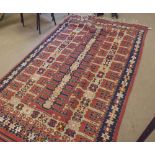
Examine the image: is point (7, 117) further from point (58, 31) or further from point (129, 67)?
point (58, 31)

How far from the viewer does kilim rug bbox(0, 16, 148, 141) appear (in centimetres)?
163

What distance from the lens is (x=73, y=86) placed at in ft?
6.55

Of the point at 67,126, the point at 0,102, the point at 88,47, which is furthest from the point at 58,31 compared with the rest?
the point at 67,126

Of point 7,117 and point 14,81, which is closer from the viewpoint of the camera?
point 7,117

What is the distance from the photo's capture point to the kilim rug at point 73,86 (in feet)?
5.35

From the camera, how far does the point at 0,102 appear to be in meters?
1.86

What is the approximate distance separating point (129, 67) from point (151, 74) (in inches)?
9.7

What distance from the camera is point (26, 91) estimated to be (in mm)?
1961

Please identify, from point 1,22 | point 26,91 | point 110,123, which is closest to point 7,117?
point 26,91
